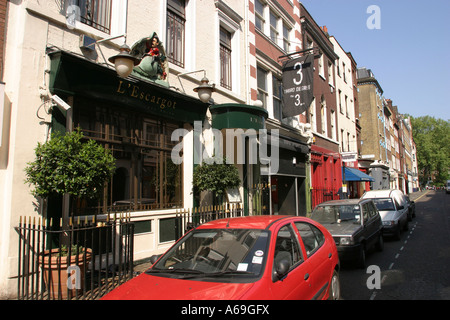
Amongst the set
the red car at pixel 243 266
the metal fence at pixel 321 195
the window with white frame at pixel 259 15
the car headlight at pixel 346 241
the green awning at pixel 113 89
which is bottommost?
the car headlight at pixel 346 241

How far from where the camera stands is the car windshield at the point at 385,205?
12093 mm

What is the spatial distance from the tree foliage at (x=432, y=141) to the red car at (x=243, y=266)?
87225mm

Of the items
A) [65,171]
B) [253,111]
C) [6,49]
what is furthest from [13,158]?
[253,111]

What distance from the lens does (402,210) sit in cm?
1266

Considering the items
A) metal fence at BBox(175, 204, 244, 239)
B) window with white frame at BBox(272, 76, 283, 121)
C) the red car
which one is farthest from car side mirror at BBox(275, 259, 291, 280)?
window with white frame at BBox(272, 76, 283, 121)

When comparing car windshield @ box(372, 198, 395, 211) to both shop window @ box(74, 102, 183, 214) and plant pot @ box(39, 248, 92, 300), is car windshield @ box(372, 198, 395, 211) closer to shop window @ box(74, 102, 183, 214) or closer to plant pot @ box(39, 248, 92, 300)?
shop window @ box(74, 102, 183, 214)

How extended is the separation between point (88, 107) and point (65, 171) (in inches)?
96.4

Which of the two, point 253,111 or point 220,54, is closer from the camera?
point 253,111

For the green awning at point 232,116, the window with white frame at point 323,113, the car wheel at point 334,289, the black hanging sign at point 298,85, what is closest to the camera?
the car wheel at point 334,289

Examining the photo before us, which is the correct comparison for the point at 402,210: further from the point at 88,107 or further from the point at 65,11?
the point at 65,11

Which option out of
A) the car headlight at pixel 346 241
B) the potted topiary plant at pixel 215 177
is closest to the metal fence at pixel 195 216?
the potted topiary plant at pixel 215 177

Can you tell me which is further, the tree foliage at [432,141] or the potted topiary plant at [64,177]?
A: the tree foliage at [432,141]

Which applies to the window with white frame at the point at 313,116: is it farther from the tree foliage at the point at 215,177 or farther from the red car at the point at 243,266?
the red car at the point at 243,266

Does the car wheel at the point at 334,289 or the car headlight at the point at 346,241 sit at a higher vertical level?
the car headlight at the point at 346,241
